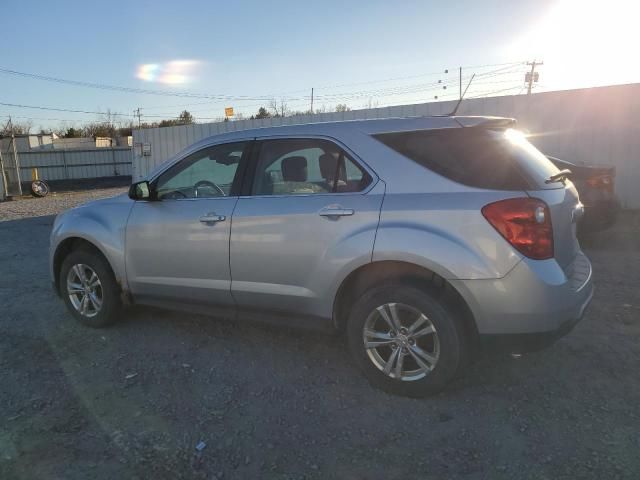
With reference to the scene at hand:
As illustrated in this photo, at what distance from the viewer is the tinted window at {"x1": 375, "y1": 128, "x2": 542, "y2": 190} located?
2918 millimetres

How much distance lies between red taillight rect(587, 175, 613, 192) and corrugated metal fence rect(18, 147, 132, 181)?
1152 inches

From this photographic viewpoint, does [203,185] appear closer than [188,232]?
No

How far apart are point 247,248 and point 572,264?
2209 mm

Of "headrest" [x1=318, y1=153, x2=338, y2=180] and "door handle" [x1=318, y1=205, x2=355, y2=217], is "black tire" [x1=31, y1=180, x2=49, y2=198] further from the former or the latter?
"door handle" [x1=318, y1=205, x2=355, y2=217]

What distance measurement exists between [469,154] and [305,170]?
3.93 ft

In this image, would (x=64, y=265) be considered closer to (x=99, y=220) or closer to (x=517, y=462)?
(x=99, y=220)

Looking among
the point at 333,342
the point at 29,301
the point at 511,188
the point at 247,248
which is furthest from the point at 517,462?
the point at 29,301

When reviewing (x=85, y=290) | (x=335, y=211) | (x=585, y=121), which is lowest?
(x=85, y=290)

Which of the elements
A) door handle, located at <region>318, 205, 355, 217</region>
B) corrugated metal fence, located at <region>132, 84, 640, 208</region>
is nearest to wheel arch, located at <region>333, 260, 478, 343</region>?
door handle, located at <region>318, 205, 355, 217</region>

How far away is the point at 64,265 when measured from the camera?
4.63 m

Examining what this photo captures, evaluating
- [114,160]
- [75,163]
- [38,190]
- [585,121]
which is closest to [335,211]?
[585,121]

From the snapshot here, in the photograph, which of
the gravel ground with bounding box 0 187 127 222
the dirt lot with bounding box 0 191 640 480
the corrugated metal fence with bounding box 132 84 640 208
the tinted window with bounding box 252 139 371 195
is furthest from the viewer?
the gravel ground with bounding box 0 187 127 222

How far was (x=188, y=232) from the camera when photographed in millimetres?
3889

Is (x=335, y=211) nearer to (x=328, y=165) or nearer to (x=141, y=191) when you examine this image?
(x=328, y=165)
